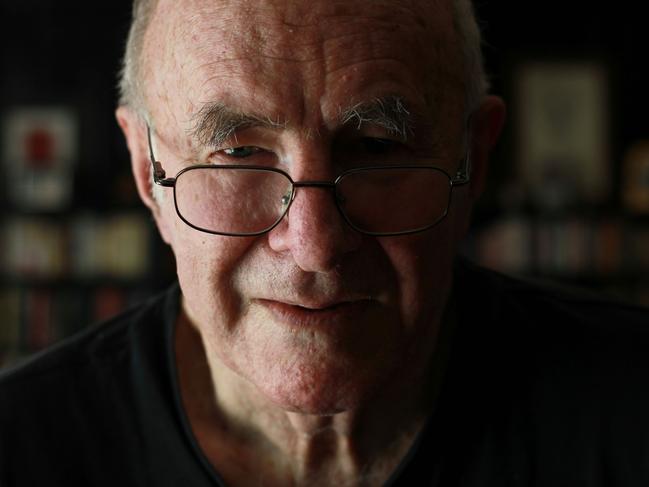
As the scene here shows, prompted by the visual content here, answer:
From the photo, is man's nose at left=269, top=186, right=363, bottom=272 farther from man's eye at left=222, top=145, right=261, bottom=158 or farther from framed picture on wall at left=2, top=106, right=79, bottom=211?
framed picture on wall at left=2, top=106, right=79, bottom=211

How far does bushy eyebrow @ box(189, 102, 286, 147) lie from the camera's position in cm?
117

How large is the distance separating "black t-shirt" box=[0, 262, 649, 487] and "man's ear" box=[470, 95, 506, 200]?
26 centimetres

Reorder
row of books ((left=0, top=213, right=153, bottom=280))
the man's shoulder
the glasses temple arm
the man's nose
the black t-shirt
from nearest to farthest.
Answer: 1. the man's nose
2. the glasses temple arm
3. the black t-shirt
4. the man's shoulder
5. row of books ((left=0, top=213, right=153, bottom=280))

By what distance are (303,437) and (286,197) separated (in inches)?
18.7

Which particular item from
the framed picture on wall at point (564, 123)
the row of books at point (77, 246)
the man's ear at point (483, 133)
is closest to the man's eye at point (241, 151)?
the man's ear at point (483, 133)

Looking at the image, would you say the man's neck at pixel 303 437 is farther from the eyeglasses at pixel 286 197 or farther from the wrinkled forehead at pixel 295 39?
the wrinkled forehead at pixel 295 39

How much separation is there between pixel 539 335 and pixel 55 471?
948mm

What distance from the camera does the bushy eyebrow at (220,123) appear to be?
1169 millimetres

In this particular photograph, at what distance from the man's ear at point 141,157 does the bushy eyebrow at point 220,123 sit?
231 mm

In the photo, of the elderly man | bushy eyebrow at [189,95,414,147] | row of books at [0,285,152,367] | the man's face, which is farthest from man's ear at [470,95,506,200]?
row of books at [0,285,152,367]

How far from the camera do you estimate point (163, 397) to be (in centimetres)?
142

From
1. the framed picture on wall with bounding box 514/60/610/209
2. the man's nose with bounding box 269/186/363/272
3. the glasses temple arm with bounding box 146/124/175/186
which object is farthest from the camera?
the framed picture on wall with bounding box 514/60/610/209

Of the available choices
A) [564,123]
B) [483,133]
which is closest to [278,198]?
[483,133]

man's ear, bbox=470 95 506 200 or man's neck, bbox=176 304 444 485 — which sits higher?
man's ear, bbox=470 95 506 200
